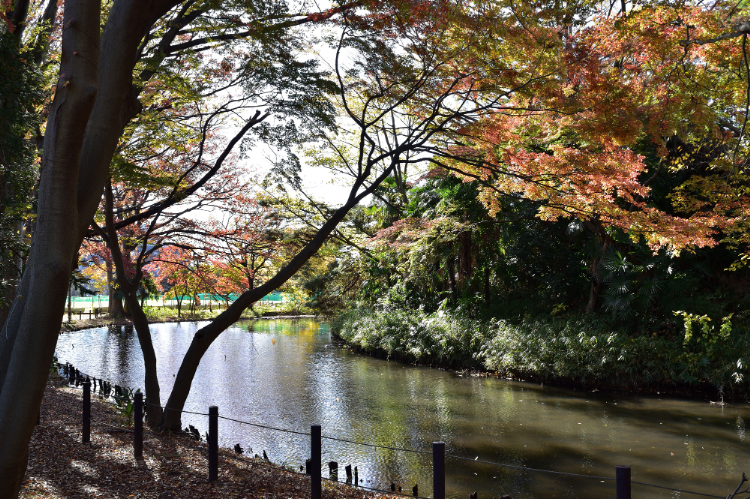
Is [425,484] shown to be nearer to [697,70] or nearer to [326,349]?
[697,70]

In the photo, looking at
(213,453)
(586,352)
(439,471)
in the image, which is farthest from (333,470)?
(586,352)

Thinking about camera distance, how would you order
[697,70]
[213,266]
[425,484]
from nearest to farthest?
1. [425,484]
2. [697,70]
3. [213,266]

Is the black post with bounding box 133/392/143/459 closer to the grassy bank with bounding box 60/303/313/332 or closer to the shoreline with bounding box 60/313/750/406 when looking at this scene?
the shoreline with bounding box 60/313/750/406

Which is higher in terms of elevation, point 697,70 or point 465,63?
point 697,70

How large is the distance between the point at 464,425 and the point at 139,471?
6085mm

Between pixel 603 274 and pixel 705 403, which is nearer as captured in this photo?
pixel 705 403

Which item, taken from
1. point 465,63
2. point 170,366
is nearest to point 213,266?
point 170,366

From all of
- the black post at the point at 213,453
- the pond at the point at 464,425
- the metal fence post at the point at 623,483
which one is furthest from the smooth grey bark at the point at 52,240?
the metal fence post at the point at 623,483

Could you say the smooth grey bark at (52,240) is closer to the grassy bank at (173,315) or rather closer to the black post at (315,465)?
the black post at (315,465)

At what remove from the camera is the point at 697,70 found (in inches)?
423

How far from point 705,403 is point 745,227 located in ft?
13.8

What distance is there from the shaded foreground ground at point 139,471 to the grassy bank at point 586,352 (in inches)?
370

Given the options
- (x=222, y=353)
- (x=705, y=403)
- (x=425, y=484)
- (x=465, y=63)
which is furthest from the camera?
(x=222, y=353)

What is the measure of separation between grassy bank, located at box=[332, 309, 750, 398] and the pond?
0.61 meters
